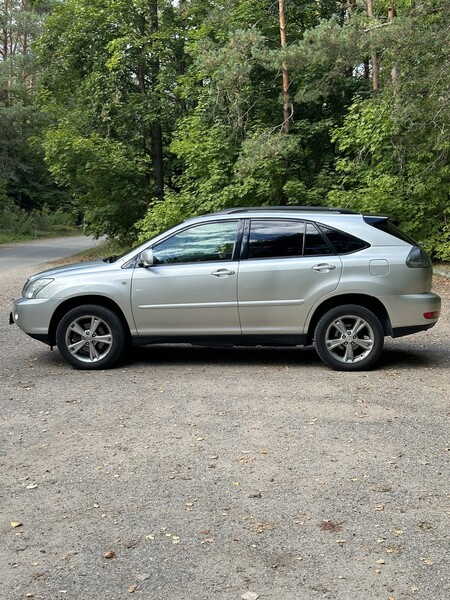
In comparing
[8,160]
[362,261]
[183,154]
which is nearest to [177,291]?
[362,261]

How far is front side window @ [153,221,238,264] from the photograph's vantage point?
8688mm

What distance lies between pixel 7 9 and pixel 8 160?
10997 millimetres

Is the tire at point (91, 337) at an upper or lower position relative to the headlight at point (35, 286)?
lower

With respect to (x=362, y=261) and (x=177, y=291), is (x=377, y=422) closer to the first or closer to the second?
(x=362, y=261)

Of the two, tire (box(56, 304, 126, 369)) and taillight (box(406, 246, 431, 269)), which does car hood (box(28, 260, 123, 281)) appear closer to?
tire (box(56, 304, 126, 369))

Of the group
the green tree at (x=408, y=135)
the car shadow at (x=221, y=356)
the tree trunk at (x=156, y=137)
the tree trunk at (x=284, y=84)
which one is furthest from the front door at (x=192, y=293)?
the tree trunk at (x=156, y=137)

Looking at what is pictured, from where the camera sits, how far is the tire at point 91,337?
28.2 ft

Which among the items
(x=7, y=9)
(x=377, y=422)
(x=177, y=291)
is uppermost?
(x=7, y=9)

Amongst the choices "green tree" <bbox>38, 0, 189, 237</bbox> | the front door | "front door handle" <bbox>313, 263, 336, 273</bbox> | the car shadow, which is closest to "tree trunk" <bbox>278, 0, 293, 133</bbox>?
"green tree" <bbox>38, 0, 189, 237</bbox>

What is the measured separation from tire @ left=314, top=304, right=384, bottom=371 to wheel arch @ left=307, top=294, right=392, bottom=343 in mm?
127

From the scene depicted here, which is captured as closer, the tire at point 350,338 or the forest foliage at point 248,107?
the tire at point 350,338

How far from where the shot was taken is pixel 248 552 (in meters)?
3.99

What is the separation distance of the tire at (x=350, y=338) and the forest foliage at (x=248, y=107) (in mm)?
11162

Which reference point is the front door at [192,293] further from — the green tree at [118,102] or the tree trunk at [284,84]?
the green tree at [118,102]
